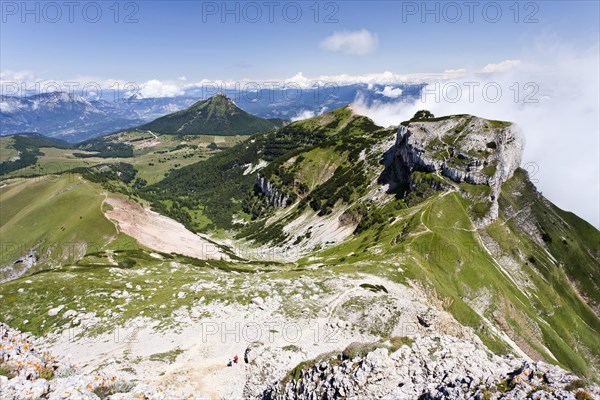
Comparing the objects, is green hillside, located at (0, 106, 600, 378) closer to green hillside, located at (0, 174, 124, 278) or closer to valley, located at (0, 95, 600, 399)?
valley, located at (0, 95, 600, 399)

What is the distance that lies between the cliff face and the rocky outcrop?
131m

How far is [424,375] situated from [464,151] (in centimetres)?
15787

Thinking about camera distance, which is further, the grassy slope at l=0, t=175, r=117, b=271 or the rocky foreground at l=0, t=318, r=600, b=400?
the grassy slope at l=0, t=175, r=117, b=271

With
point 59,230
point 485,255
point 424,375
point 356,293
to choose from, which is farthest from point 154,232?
point 424,375

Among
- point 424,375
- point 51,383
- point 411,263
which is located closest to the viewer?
point 51,383

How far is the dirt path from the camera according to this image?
13375 centimetres

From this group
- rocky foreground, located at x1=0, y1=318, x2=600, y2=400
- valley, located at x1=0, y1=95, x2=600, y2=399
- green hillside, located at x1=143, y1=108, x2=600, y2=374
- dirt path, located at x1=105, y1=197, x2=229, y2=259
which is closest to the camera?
rocky foreground, located at x1=0, y1=318, x2=600, y2=400

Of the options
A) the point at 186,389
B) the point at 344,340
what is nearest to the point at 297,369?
the point at 186,389

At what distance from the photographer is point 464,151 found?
6427 inches

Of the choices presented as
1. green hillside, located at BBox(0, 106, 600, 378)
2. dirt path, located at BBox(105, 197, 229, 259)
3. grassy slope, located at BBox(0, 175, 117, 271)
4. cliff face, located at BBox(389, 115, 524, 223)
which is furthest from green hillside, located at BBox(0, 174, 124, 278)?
cliff face, located at BBox(389, 115, 524, 223)

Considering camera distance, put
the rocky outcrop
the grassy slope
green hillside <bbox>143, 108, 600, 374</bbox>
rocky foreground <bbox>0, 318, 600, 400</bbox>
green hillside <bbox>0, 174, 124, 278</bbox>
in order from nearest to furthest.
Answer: rocky foreground <bbox>0, 318, 600, 400</bbox>, the rocky outcrop, green hillside <bbox>143, 108, 600, 374</bbox>, green hillside <bbox>0, 174, 124, 278</bbox>, the grassy slope

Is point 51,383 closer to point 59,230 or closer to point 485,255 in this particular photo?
point 485,255

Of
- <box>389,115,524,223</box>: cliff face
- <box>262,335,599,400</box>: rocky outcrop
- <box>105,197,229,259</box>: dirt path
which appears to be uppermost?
<box>389,115,524,223</box>: cliff face

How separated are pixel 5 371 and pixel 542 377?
39186mm
